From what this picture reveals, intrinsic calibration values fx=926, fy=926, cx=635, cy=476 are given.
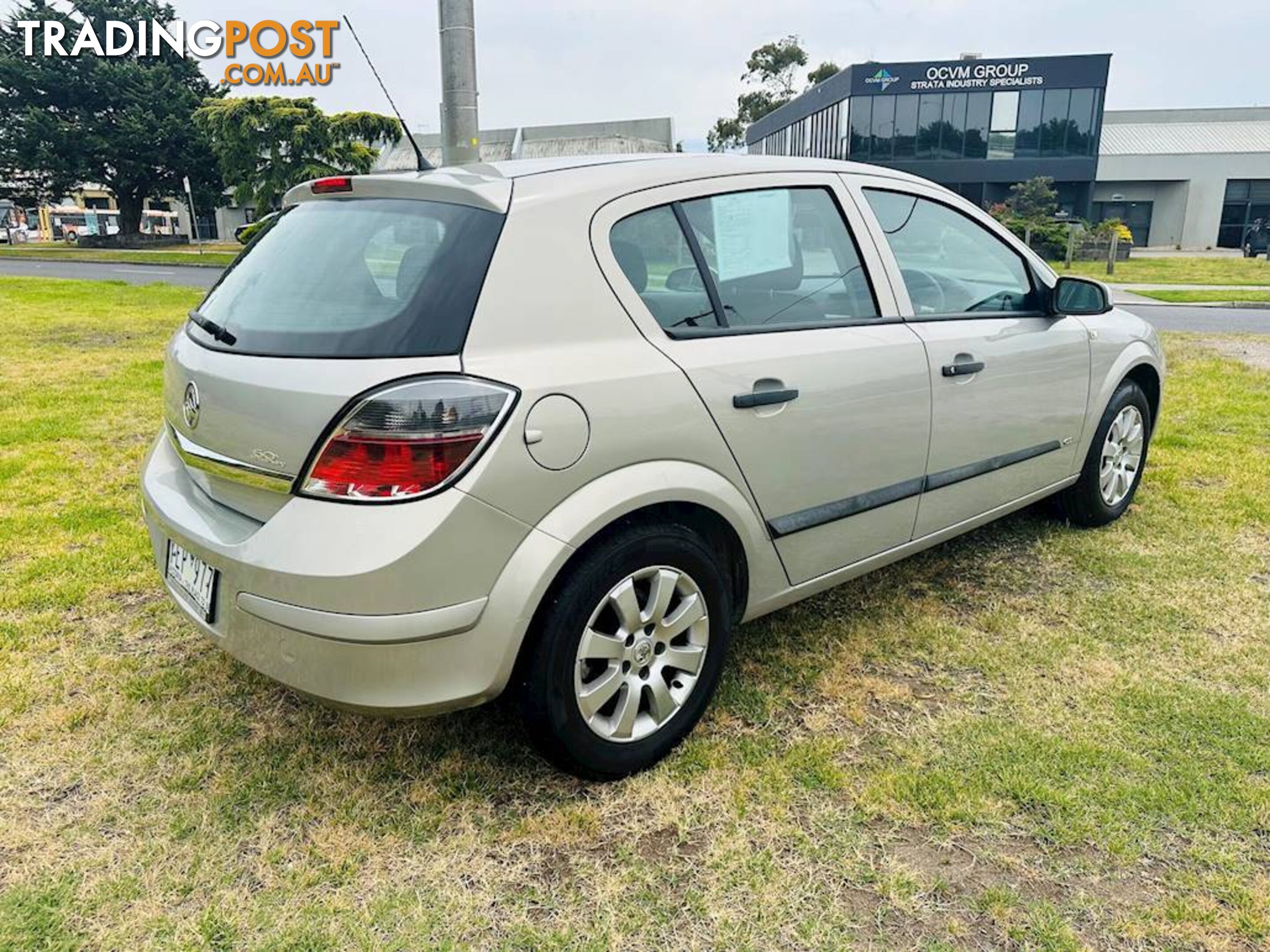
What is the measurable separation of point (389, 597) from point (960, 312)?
237 centimetres

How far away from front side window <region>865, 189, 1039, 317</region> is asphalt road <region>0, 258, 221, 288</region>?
1763 cm

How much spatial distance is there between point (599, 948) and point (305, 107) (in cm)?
2574

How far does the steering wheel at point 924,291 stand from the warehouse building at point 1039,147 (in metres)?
32.9

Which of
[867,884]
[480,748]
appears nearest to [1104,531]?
[867,884]

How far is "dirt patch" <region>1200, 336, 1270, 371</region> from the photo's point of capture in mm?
8898

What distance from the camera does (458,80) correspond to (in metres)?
6.41

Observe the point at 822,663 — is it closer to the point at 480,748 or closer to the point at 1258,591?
the point at 480,748

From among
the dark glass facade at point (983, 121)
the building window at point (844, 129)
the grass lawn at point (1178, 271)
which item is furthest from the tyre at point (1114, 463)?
the building window at point (844, 129)

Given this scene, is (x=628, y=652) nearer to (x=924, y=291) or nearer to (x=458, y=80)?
(x=924, y=291)

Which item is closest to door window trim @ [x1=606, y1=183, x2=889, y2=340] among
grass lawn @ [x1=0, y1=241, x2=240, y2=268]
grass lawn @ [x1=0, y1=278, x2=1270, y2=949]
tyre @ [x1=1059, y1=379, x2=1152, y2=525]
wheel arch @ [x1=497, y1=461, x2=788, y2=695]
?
wheel arch @ [x1=497, y1=461, x2=788, y2=695]

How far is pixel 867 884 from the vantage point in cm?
213

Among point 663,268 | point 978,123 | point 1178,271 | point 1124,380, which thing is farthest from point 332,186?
point 978,123

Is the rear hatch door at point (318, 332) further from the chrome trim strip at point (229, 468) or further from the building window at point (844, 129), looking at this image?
the building window at point (844, 129)

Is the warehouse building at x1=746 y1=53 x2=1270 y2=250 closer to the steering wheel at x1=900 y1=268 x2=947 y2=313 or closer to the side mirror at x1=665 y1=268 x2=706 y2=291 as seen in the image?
the steering wheel at x1=900 y1=268 x2=947 y2=313
